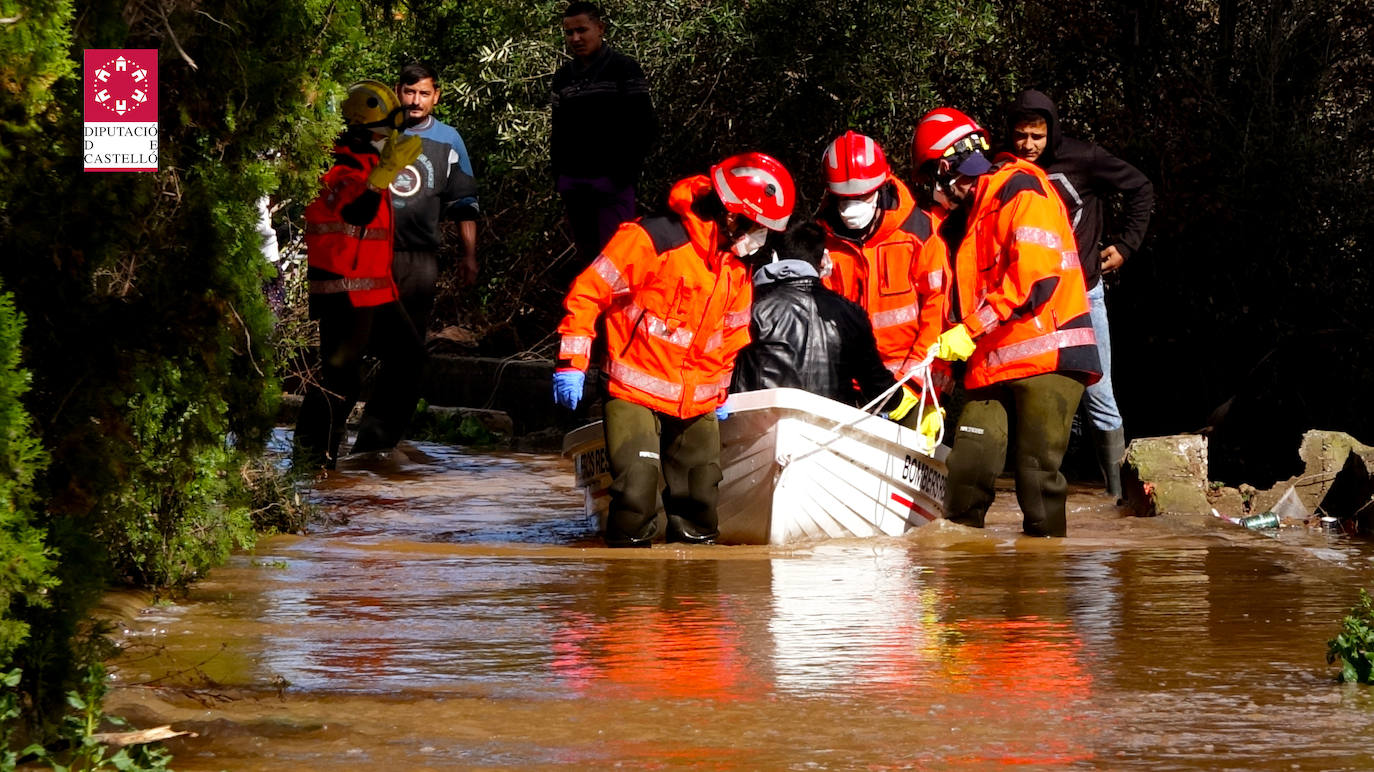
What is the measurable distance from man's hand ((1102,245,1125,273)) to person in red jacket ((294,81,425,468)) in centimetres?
391

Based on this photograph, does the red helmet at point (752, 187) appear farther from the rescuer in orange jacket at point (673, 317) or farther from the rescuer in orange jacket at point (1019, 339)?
the rescuer in orange jacket at point (1019, 339)

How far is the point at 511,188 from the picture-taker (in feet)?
53.0

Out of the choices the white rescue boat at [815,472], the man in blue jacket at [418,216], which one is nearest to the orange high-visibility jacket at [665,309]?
the white rescue boat at [815,472]

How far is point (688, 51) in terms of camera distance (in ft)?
47.4

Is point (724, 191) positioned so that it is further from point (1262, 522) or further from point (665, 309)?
point (1262, 522)

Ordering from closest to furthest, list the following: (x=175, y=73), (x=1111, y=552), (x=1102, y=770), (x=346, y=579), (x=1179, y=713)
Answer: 1. (x=1102, y=770)
2. (x=1179, y=713)
3. (x=175, y=73)
4. (x=346, y=579)
5. (x=1111, y=552)

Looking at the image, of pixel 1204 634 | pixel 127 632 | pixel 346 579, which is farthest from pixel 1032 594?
pixel 127 632

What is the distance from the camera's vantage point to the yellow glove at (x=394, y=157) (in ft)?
39.4

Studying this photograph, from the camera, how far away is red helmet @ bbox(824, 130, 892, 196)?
972 centimetres

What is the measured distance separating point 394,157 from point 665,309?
3.50 meters

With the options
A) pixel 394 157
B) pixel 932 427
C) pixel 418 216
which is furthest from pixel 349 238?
pixel 932 427

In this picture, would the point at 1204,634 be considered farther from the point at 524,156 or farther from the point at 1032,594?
the point at 524,156

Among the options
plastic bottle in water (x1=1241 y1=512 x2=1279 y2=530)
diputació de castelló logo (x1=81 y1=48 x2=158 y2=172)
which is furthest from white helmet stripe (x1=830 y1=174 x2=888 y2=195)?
diputació de castelló logo (x1=81 y1=48 x2=158 y2=172)

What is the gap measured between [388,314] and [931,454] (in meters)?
3.91
